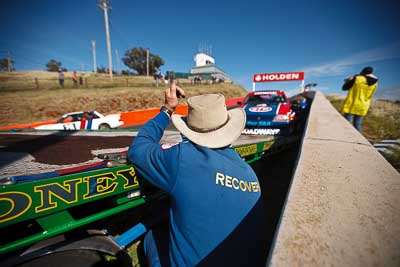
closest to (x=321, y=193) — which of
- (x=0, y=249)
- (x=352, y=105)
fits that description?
(x=0, y=249)

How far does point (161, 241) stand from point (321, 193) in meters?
1.59

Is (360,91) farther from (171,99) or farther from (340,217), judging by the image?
(340,217)

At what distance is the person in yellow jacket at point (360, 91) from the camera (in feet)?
18.0

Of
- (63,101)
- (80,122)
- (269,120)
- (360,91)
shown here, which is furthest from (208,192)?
(63,101)

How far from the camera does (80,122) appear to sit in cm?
938

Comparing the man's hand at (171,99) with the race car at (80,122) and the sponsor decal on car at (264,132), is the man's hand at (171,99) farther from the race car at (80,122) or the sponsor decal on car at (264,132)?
the race car at (80,122)

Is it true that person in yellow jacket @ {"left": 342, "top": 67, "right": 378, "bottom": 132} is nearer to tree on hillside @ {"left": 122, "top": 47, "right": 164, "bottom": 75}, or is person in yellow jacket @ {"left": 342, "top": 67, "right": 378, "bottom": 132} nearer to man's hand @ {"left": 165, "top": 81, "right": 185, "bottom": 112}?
man's hand @ {"left": 165, "top": 81, "right": 185, "bottom": 112}

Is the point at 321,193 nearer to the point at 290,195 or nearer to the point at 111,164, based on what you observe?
the point at 290,195

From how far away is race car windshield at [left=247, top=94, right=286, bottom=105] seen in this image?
6.97m

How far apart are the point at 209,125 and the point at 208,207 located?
0.61 metres

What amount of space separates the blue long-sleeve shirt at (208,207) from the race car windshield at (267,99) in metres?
5.96

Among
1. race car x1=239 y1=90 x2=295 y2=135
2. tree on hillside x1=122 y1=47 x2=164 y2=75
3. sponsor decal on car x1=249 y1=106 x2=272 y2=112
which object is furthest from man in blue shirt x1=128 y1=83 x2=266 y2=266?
tree on hillside x1=122 y1=47 x2=164 y2=75

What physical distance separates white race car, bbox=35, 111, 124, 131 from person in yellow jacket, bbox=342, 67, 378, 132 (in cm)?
1022

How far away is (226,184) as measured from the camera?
1377 millimetres
